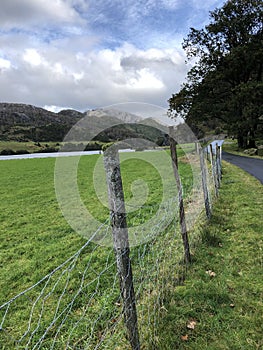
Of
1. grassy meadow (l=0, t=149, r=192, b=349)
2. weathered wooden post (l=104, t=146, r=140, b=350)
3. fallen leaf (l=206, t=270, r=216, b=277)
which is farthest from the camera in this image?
fallen leaf (l=206, t=270, r=216, b=277)

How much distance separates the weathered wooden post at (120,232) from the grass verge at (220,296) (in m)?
0.58

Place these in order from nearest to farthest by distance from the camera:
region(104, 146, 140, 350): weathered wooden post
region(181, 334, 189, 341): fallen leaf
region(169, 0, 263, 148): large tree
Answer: region(104, 146, 140, 350): weathered wooden post < region(181, 334, 189, 341): fallen leaf < region(169, 0, 263, 148): large tree

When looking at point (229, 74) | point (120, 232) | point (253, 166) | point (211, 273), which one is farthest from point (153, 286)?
point (229, 74)

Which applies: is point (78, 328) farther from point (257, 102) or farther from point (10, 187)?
point (257, 102)

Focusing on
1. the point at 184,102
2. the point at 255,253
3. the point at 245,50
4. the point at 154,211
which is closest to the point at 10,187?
the point at 154,211

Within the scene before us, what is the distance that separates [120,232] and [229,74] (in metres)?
31.1

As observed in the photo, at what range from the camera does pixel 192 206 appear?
688 centimetres

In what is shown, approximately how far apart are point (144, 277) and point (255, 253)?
6.59 feet

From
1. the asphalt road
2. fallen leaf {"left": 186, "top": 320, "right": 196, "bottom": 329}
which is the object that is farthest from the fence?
the asphalt road

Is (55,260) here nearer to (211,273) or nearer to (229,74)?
(211,273)

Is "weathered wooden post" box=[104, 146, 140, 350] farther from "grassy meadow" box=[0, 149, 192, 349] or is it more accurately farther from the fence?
"grassy meadow" box=[0, 149, 192, 349]

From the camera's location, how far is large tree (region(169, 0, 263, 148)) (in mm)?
26422

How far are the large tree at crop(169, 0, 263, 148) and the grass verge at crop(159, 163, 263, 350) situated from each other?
23886 mm

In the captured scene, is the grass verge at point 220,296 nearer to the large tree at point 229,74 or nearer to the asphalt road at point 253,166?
the asphalt road at point 253,166
